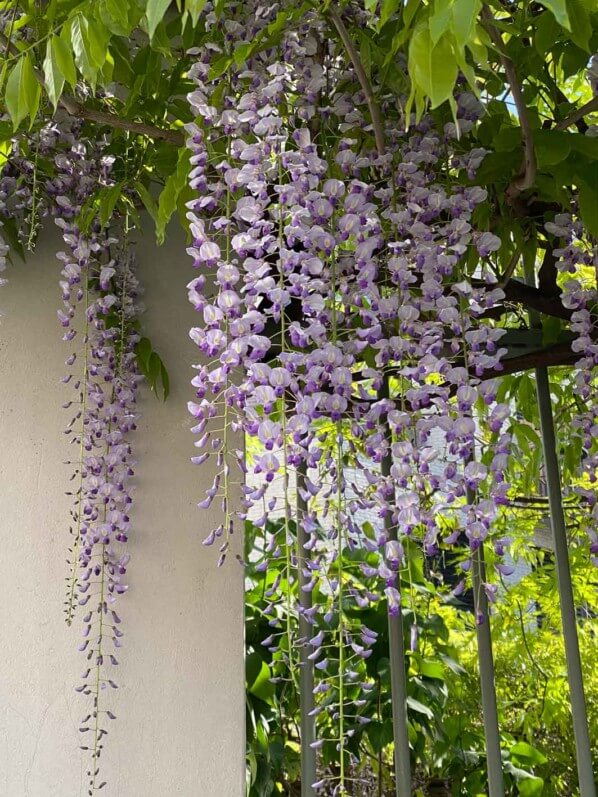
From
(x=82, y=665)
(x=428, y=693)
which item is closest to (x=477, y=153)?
(x=82, y=665)

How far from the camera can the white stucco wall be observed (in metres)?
1.68

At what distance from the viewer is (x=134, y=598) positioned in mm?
1753

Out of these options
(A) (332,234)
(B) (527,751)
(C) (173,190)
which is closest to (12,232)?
(C) (173,190)

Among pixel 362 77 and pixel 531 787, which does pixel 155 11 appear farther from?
pixel 531 787

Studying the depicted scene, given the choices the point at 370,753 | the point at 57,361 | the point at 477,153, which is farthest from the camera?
the point at 370,753

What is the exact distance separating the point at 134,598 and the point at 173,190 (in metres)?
0.83

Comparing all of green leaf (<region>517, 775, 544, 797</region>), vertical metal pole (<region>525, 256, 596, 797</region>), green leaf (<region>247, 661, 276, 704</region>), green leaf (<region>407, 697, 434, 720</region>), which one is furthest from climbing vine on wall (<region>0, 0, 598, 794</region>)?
green leaf (<region>517, 775, 544, 797</region>)

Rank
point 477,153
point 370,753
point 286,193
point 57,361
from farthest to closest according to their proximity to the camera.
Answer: point 370,753, point 57,361, point 477,153, point 286,193

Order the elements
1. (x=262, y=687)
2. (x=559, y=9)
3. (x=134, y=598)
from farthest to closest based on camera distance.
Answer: (x=262, y=687), (x=134, y=598), (x=559, y=9)

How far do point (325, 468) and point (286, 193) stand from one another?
1.18 ft

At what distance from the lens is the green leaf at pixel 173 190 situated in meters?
1.27

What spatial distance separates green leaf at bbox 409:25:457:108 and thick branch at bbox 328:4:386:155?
0.97 feet

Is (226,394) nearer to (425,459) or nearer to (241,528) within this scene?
(425,459)

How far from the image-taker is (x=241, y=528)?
174 centimetres
